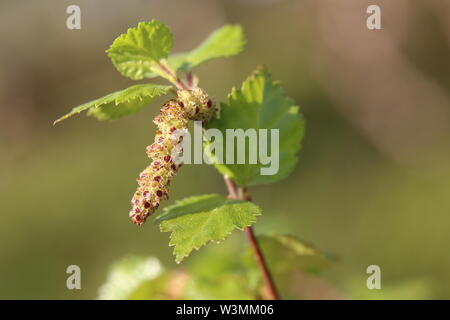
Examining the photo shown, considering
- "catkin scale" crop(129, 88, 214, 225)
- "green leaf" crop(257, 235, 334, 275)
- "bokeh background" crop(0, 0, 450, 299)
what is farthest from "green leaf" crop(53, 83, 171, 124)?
"bokeh background" crop(0, 0, 450, 299)

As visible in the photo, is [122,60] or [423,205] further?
[423,205]

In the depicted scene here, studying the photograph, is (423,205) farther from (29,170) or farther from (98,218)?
(29,170)

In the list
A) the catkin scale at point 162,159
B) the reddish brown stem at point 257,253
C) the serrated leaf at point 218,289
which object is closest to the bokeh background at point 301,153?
the serrated leaf at point 218,289

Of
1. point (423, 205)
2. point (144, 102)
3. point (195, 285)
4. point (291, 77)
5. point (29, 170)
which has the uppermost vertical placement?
point (291, 77)

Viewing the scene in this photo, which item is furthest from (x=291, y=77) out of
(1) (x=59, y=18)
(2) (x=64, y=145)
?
(1) (x=59, y=18)

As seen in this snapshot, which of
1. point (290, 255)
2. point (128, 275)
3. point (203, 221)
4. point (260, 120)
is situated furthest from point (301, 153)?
point (203, 221)

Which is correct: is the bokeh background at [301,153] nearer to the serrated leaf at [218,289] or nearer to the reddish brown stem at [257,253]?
the serrated leaf at [218,289]
